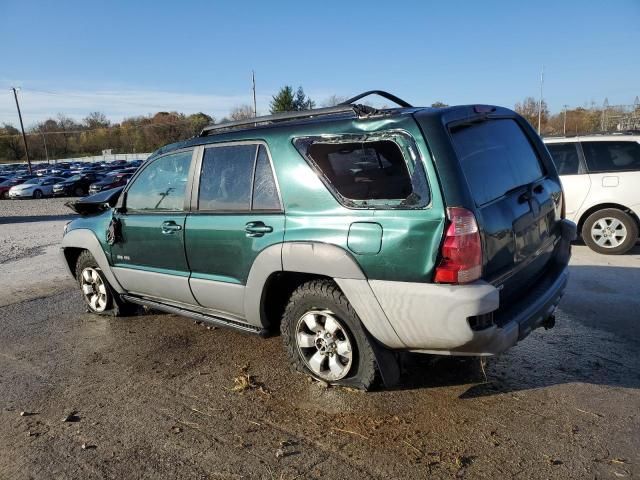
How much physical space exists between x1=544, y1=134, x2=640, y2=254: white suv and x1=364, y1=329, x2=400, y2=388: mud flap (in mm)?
5581

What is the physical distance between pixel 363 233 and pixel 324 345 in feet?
3.00

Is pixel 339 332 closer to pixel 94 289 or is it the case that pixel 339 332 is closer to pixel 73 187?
pixel 94 289

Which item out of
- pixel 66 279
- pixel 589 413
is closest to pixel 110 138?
pixel 66 279

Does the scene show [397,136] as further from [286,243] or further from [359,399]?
[359,399]

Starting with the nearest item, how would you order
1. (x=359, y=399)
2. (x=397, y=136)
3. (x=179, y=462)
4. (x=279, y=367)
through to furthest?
(x=179, y=462)
(x=397, y=136)
(x=359, y=399)
(x=279, y=367)

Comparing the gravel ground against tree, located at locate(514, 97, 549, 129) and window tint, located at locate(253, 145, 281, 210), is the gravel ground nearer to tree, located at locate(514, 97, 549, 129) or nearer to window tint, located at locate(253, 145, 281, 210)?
window tint, located at locate(253, 145, 281, 210)

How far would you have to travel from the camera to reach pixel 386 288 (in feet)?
9.72

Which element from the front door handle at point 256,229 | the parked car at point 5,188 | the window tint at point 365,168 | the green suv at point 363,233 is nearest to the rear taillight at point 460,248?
the green suv at point 363,233

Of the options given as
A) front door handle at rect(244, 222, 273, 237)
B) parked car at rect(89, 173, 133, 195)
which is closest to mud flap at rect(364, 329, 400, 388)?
front door handle at rect(244, 222, 273, 237)

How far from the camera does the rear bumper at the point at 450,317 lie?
2.75 m

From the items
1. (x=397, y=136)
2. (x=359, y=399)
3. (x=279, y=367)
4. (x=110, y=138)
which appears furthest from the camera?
(x=110, y=138)

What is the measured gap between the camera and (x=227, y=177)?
3924 millimetres

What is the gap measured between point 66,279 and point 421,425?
6.18 m

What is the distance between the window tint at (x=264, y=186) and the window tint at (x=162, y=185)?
2.83ft
